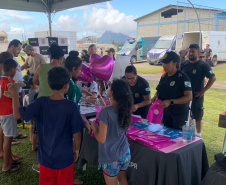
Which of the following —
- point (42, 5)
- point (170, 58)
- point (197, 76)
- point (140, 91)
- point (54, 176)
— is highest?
point (42, 5)

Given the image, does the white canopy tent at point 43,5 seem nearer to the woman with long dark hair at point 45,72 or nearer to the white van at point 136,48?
the woman with long dark hair at point 45,72

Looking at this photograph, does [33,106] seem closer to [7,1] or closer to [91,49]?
[91,49]

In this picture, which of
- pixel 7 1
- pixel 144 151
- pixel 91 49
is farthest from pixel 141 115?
pixel 7 1

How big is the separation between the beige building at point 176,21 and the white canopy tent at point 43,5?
14674 millimetres

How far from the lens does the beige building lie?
18.3m

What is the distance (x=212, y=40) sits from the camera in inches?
500

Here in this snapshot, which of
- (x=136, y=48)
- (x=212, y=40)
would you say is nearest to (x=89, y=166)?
(x=212, y=40)

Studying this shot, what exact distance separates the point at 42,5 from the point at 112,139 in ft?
20.4

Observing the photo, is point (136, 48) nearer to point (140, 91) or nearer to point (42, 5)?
point (42, 5)

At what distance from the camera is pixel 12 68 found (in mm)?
2447

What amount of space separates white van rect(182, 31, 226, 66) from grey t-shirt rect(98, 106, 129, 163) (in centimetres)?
1236

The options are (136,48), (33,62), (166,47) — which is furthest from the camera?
(136,48)

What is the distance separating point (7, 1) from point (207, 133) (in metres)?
6.01

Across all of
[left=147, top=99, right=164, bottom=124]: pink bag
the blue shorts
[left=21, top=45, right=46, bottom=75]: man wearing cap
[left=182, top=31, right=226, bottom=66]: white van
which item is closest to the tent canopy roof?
[left=21, top=45, right=46, bottom=75]: man wearing cap
